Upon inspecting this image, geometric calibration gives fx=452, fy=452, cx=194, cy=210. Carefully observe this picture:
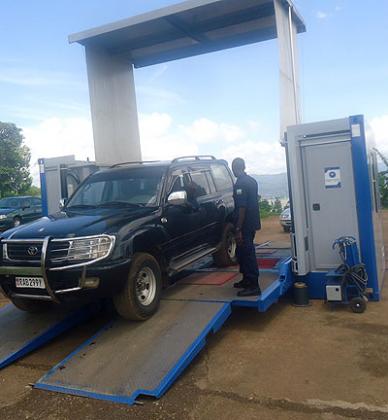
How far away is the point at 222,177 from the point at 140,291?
133 inches

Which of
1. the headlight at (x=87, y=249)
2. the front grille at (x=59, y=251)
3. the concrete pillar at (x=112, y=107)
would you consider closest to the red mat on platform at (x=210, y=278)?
the headlight at (x=87, y=249)

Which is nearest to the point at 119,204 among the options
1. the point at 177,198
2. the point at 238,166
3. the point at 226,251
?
the point at 177,198

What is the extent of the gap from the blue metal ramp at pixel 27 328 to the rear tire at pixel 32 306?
8cm

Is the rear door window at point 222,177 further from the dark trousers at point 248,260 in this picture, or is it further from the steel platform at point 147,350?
the steel platform at point 147,350

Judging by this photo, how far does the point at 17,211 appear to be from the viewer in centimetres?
2080

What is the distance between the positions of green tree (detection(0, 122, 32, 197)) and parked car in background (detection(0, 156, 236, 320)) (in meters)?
31.9

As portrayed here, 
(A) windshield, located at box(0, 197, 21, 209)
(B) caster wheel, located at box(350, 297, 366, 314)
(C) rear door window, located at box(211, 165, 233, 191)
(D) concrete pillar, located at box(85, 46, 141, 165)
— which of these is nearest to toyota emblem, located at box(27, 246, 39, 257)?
(C) rear door window, located at box(211, 165, 233, 191)

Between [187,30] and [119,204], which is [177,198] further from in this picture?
[187,30]

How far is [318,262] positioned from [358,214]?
0.97m

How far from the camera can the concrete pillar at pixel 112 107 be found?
8750mm

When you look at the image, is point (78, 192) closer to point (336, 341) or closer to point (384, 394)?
point (336, 341)

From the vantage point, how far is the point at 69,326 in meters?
5.81

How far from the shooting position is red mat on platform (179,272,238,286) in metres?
6.63

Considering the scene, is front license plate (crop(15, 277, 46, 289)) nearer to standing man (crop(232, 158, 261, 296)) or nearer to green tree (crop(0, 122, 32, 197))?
standing man (crop(232, 158, 261, 296))
